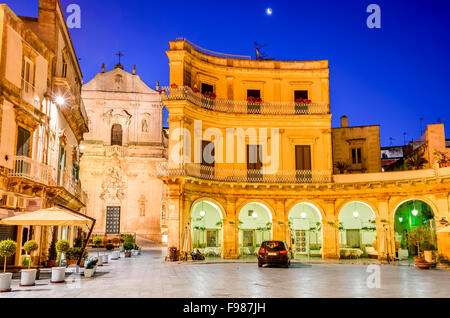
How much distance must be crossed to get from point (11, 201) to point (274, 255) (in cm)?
1178

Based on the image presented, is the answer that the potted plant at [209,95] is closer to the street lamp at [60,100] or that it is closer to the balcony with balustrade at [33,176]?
the street lamp at [60,100]

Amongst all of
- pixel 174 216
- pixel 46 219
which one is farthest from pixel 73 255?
pixel 174 216

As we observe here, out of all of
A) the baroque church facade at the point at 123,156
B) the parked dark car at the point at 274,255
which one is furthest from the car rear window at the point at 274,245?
the baroque church facade at the point at 123,156

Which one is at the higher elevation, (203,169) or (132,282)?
(203,169)

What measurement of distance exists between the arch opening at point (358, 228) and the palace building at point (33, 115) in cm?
1761

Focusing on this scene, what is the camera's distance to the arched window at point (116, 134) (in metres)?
45.2

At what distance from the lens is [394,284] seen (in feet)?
46.2

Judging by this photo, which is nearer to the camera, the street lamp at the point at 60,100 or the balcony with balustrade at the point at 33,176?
the balcony with balustrade at the point at 33,176

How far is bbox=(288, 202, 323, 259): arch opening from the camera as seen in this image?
2864 cm

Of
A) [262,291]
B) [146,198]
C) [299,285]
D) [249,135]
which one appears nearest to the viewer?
[262,291]

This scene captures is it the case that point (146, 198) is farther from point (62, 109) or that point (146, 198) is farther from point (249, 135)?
point (62, 109)

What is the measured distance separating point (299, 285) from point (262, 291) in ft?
6.41

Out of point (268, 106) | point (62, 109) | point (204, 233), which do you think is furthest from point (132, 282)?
point (268, 106)

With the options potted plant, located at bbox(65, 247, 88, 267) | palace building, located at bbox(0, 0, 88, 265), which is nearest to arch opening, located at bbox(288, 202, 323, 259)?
potted plant, located at bbox(65, 247, 88, 267)
